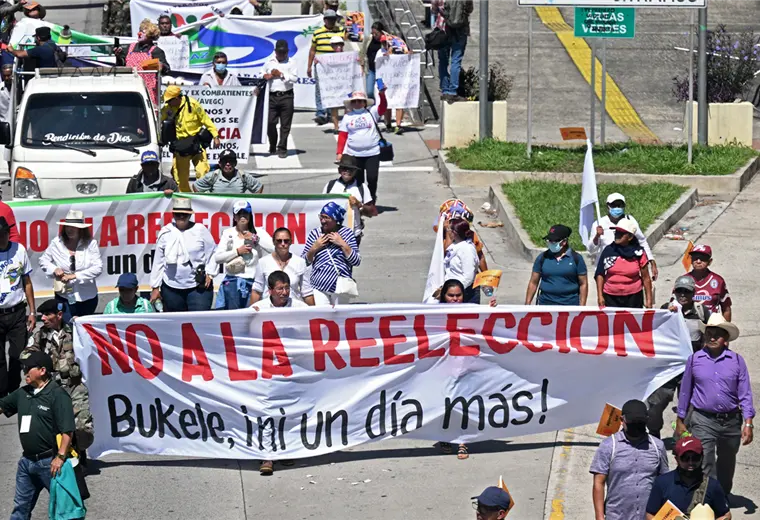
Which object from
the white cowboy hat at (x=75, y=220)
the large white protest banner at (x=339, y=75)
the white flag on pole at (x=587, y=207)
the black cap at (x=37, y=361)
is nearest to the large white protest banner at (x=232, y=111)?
the large white protest banner at (x=339, y=75)

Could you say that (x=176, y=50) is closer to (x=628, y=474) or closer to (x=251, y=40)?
(x=251, y=40)

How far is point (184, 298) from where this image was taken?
12820 millimetres

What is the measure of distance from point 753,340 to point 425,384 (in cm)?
429

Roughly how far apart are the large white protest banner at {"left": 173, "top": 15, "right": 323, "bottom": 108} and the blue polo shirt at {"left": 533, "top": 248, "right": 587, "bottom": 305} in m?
14.2

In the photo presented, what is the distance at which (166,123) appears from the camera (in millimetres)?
17719

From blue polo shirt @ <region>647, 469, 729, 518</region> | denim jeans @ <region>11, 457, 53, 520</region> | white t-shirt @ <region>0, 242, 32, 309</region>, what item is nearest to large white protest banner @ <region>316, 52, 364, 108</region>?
white t-shirt @ <region>0, 242, 32, 309</region>

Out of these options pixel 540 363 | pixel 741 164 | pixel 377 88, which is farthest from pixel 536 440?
pixel 377 88

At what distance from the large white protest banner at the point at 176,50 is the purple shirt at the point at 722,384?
17043 millimetres

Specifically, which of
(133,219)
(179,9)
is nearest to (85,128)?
(133,219)

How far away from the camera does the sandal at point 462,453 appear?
35.4ft

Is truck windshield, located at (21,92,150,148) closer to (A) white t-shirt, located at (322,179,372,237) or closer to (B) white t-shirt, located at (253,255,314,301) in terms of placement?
(A) white t-shirt, located at (322,179,372,237)

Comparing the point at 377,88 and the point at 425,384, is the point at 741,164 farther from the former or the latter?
the point at 425,384

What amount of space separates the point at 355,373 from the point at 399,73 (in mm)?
13190

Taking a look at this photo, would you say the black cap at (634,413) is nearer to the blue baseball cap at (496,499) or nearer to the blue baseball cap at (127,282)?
the blue baseball cap at (496,499)
